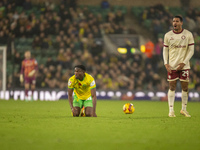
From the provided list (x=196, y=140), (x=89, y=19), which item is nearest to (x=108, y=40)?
(x=89, y=19)

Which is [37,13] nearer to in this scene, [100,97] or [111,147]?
[100,97]

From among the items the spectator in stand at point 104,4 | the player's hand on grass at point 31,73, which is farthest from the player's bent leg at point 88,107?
the spectator in stand at point 104,4

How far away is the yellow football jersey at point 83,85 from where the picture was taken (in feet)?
32.3

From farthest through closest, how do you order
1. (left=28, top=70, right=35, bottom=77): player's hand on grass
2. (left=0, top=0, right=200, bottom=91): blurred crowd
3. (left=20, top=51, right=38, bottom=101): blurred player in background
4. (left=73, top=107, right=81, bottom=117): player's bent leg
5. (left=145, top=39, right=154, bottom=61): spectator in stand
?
1. (left=145, top=39, right=154, bottom=61): spectator in stand
2. (left=0, top=0, right=200, bottom=91): blurred crowd
3. (left=28, top=70, right=35, bottom=77): player's hand on grass
4. (left=20, top=51, right=38, bottom=101): blurred player in background
5. (left=73, top=107, right=81, bottom=117): player's bent leg

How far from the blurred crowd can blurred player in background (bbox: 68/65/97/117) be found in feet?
31.1

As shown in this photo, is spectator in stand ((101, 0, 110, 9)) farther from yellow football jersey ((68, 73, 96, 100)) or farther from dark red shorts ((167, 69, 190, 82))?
dark red shorts ((167, 69, 190, 82))

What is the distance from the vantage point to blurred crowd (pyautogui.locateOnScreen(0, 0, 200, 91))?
20.2 m

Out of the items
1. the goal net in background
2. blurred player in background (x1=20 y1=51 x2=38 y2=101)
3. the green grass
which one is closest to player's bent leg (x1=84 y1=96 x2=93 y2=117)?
the green grass

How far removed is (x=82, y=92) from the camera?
10359 millimetres

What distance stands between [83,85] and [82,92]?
36cm

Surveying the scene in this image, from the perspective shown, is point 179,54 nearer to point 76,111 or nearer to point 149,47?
point 76,111

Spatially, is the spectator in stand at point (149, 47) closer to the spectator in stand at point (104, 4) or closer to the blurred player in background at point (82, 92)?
the spectator in stand at point (104, 4)

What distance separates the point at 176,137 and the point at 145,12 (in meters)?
18.5

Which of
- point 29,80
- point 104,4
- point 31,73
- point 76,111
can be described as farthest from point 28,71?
point 76,111
